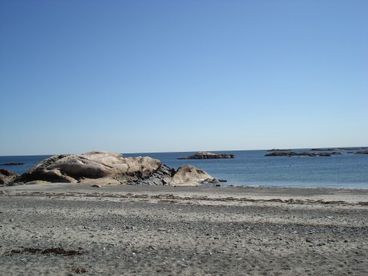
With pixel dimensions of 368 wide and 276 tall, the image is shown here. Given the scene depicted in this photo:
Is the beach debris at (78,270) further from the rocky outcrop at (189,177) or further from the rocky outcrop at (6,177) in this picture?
the rocky outcrop at (6,177)

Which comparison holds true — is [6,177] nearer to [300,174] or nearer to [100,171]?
[100,171]

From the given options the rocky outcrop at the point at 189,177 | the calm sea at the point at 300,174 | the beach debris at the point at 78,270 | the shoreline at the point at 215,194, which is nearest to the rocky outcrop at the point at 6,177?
the shoreline at the point at 215,194

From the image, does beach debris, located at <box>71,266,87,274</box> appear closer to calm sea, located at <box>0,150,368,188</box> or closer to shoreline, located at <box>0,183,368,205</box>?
shoreline, located at <box>0,183,368,205</box>

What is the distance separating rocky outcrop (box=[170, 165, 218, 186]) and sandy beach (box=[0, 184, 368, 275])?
23.9m

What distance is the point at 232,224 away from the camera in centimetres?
1555

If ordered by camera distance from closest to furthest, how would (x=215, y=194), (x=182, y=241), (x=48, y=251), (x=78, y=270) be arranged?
1. (x=78, y=270)
2. (x=48, y=251)
3. (x=182, y=241)
4. (x=215, y=194)

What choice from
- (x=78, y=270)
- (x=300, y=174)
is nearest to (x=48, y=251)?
(x=78, y=270)

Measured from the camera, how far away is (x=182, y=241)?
12484mm

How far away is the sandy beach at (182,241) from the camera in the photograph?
966cm

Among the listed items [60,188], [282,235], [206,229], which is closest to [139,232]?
→ [206,229]

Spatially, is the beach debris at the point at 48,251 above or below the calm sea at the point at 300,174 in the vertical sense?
above

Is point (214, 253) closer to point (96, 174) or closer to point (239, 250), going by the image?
point (239, 250)

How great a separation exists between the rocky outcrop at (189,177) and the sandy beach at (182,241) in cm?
2392

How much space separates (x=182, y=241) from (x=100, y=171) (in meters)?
30.0
